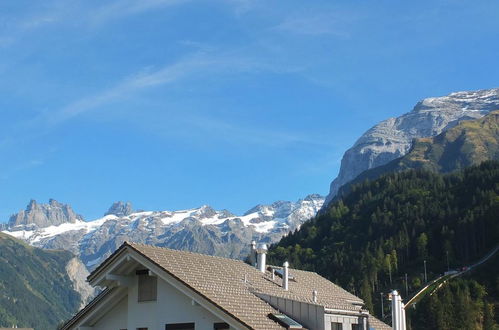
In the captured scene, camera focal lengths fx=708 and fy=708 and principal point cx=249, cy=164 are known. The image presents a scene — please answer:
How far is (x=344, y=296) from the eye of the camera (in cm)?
4288

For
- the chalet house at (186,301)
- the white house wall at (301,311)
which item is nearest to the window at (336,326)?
the chalet house at (186,301)

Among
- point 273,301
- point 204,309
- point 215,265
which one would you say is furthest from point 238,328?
point 215,265

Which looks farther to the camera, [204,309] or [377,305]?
[377,305]

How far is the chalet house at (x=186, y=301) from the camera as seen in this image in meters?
27.9

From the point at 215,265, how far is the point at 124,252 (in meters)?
5.55

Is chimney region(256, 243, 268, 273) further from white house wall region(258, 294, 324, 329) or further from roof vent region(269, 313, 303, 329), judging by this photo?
roof vent region(269, 313, 303, 329)

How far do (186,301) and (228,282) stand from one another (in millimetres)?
3018

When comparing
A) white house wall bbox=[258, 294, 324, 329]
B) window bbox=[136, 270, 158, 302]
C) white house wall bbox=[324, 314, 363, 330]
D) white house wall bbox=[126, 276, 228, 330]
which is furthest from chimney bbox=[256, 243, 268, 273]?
white house wall bbox=[126, 276, 228, 330]

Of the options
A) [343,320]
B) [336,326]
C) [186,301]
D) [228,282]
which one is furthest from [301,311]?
[186,301]

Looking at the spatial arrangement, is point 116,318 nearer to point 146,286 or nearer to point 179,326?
point 146,286

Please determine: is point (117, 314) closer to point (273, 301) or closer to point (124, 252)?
point (124, 252)

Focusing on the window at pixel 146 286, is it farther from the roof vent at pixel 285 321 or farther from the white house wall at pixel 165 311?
the roof vent at pixel 285 321

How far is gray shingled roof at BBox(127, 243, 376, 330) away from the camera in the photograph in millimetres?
27797

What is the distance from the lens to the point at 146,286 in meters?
30.3
